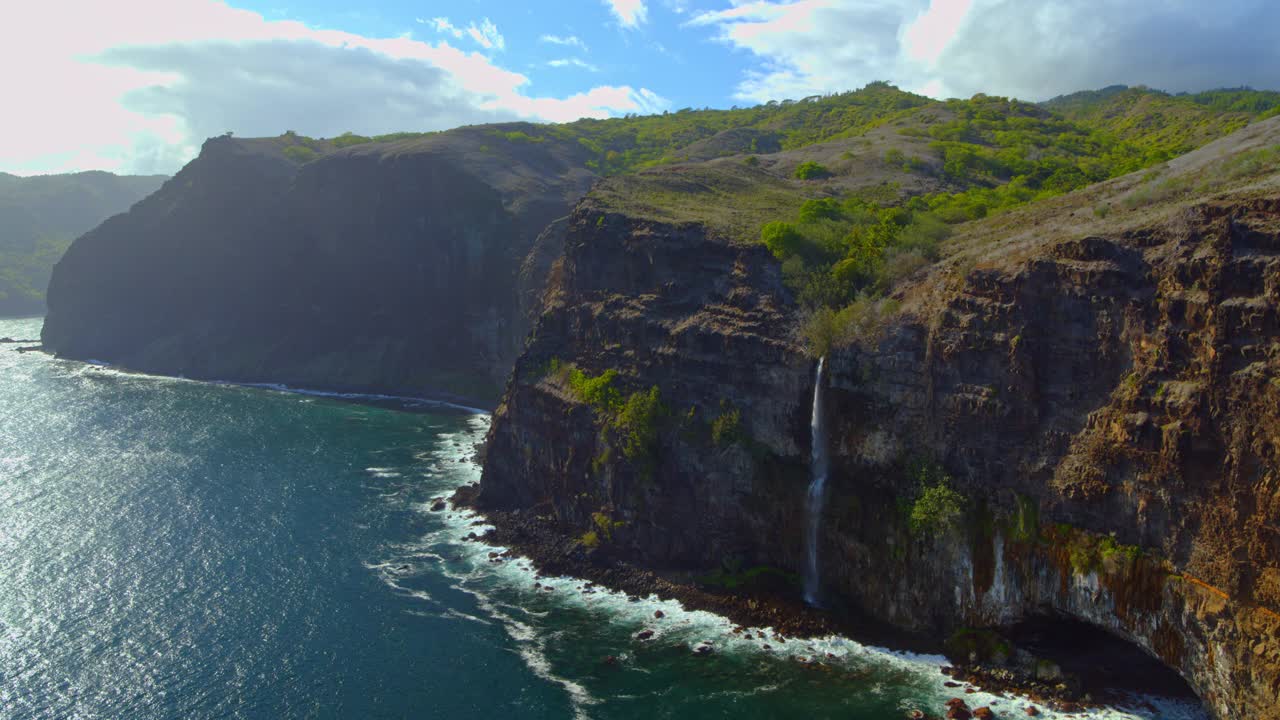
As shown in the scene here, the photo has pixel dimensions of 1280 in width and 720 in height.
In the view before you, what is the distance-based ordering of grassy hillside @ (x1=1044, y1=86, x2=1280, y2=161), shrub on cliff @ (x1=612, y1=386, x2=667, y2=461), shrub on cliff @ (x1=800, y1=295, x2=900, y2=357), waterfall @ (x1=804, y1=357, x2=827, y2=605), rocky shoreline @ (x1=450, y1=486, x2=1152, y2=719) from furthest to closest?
grassy hillside @ (x1=1044, y1=86, x2=1280, y2=161) → shrub on cliff @ (x1=612, y1=386, x2=667, y2=461) → waterfall @ (x1=804, y1=357, x2=827, y2=605) → shrub on cliff @ (x1=800, y1=295, x2=900, y2=357) → rocky shoreline @ (x1=450, y1=486, x2=1152, y2=719)

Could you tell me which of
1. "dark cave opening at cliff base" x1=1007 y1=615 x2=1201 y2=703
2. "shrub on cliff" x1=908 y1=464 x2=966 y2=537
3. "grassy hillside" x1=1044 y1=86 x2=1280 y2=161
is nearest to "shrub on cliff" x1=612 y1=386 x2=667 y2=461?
"shrub on cliff" x1=908 y1=464 x2=966 y2=537

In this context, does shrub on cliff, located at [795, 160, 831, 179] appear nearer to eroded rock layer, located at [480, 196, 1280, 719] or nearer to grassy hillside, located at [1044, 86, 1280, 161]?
eroded rock layer, located at [480, 196, 1280, 719]

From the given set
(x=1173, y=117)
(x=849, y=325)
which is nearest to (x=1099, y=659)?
(x=849, y=325)

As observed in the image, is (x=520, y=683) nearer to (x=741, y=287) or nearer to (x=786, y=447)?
(x=786, y=447)

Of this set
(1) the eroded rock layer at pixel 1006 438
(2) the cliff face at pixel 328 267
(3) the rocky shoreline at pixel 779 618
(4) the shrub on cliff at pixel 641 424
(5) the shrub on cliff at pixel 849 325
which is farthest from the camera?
(2) the cliff face at pixel 328 267

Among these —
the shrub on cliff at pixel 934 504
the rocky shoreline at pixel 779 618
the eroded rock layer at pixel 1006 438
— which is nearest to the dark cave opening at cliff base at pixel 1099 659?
the rocky shoreline at pixel 779 618

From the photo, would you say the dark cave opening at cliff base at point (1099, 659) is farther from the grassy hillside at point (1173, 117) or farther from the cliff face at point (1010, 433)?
the grassy hillside at point (1173, 117)
